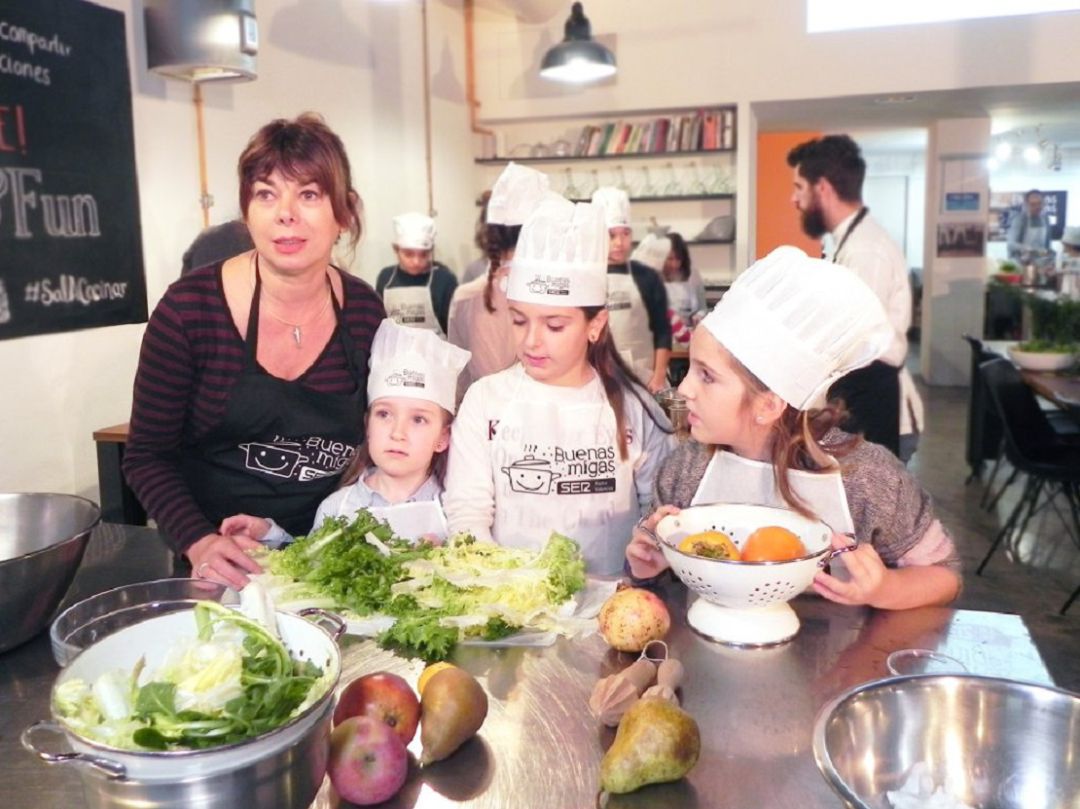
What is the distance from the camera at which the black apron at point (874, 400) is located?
382 cm

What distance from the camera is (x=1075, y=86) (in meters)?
7.09

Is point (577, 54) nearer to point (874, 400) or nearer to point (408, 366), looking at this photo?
point (874, 400)

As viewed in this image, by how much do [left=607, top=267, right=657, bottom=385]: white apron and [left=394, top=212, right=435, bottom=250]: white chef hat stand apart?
1555mm

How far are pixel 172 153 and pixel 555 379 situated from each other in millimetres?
3045

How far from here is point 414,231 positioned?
5957mm

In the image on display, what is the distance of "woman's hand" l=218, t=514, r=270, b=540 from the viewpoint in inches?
73.3

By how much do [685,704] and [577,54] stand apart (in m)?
5.46

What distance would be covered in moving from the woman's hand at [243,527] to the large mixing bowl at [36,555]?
26 centimetres

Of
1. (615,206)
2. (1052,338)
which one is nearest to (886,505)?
(615,206)

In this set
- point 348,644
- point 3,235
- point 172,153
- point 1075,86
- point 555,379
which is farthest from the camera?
point 1075,86

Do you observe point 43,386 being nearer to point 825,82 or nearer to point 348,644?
point 348,644

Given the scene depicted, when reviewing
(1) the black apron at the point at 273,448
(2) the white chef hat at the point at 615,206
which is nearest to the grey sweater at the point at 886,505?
(1) the black apron at the point at 273,448

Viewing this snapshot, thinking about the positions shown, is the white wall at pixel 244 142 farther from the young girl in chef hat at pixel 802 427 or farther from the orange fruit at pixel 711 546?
the orange fruit at pixel 711 546

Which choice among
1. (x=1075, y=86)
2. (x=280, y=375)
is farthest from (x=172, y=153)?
(x=1075, y=86)
